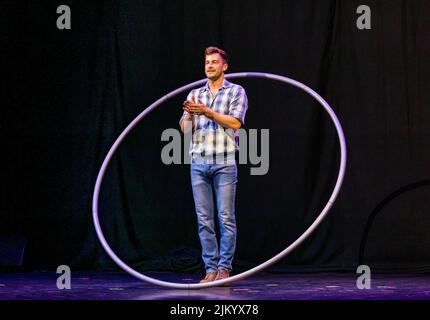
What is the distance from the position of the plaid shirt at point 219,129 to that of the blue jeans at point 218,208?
11 cm

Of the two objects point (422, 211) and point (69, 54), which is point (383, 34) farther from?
point (69, 54)

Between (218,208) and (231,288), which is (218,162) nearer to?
(218,208)

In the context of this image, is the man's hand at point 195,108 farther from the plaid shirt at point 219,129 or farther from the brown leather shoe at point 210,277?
the brown leather shoe at point 210,277

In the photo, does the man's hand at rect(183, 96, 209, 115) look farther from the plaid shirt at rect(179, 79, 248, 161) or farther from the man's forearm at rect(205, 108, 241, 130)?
the plaid shirt at rect(179, 79, 248, 161)

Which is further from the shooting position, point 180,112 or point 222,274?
point 180,112

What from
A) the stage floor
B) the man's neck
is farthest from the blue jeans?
the man's neck

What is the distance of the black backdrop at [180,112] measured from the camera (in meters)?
6.80

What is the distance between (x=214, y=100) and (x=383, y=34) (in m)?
2.19

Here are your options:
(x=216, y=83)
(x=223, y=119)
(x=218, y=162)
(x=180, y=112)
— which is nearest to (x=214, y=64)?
(x=216, y=83)

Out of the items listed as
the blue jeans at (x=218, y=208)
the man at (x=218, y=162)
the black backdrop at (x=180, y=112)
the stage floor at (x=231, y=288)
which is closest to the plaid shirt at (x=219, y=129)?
the man at (x=218, y=162)

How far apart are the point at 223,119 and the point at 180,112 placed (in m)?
1.81

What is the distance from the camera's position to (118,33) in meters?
7.09

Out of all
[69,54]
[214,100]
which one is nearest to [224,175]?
[214,100]

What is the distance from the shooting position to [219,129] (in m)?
5.43
